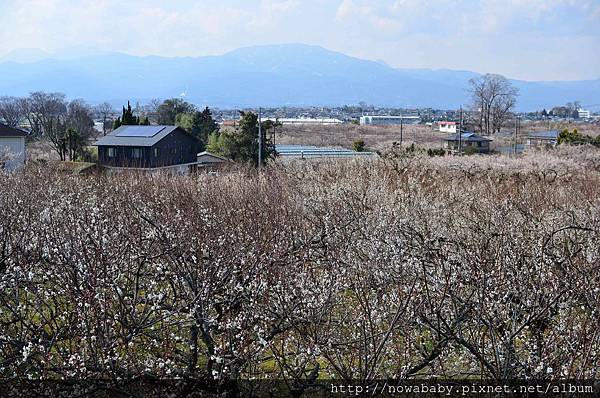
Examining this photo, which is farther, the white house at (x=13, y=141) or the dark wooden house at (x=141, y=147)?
the white house at (x=13, y=141)

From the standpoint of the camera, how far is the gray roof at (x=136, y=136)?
2745 cm

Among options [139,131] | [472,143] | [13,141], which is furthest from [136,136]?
[472,143]

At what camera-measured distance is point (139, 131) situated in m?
28.7

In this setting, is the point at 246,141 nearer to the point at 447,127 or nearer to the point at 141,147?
the point at 141,147

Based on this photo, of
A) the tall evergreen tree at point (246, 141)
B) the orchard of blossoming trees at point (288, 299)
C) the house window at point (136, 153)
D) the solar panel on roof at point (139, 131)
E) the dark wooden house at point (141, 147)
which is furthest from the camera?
the solar panel on roof at point (139, 131)

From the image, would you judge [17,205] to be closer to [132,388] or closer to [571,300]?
[132,388]

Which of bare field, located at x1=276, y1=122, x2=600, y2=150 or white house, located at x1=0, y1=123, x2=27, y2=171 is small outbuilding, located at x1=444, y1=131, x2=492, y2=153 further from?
white house, located at x1=0, y1=123, x2=27, y2=171

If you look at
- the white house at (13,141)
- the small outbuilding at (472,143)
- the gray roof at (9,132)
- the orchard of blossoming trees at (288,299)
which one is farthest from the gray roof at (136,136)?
the small outbuilding at (472,143)

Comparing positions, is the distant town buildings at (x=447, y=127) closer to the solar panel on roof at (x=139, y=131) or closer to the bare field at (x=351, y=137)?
the bare field at (x=351, y=137)

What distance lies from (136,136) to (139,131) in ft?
2.13

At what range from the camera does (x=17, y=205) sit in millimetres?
10344

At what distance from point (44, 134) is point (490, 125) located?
37154 mm

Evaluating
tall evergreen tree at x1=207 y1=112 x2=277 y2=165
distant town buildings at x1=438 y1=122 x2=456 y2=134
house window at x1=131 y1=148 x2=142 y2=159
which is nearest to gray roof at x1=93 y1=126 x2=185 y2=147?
house window at x1=131 y1=148 x2=142 y2=159

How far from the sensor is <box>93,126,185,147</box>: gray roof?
2745cm
